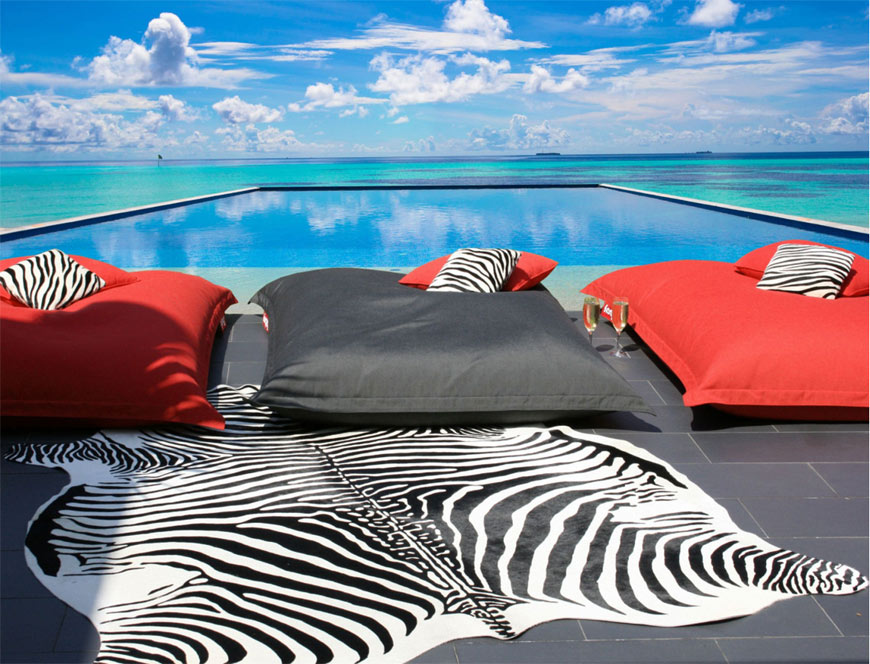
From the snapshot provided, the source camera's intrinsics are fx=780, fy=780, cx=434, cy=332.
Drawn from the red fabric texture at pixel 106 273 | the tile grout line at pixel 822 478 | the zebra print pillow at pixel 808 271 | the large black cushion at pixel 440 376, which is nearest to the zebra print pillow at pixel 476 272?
the large black cushion at pixel 440 376

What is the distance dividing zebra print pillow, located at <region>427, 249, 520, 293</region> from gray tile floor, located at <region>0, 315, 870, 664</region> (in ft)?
2.23

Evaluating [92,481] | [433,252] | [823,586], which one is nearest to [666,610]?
[823,586]

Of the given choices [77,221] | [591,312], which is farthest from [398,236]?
[591,312]

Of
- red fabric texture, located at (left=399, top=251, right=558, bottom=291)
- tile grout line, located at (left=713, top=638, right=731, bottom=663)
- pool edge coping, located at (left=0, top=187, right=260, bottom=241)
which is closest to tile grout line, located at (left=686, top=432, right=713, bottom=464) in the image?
tile grout line, located at (left=713, top=638, right=731, bottom=663)

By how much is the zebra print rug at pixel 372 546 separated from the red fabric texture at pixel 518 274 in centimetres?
126

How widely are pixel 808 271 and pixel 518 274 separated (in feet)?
3.79

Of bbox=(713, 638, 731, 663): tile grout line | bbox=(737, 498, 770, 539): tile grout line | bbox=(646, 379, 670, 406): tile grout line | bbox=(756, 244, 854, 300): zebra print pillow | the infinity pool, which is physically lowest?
bbox=(713, 638, 731, 663): tile grout line

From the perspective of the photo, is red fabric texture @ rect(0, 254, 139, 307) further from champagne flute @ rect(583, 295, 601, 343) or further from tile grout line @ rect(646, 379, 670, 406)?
tile grout line @ rect(646, 379, 670, 406)

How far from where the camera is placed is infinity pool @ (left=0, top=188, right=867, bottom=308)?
22.5ft

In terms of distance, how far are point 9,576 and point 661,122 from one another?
2591 cm

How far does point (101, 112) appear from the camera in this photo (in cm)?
2477

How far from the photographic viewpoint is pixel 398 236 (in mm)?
8508

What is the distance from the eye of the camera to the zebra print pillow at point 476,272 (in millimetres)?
3176

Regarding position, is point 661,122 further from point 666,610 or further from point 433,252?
point 666,610
